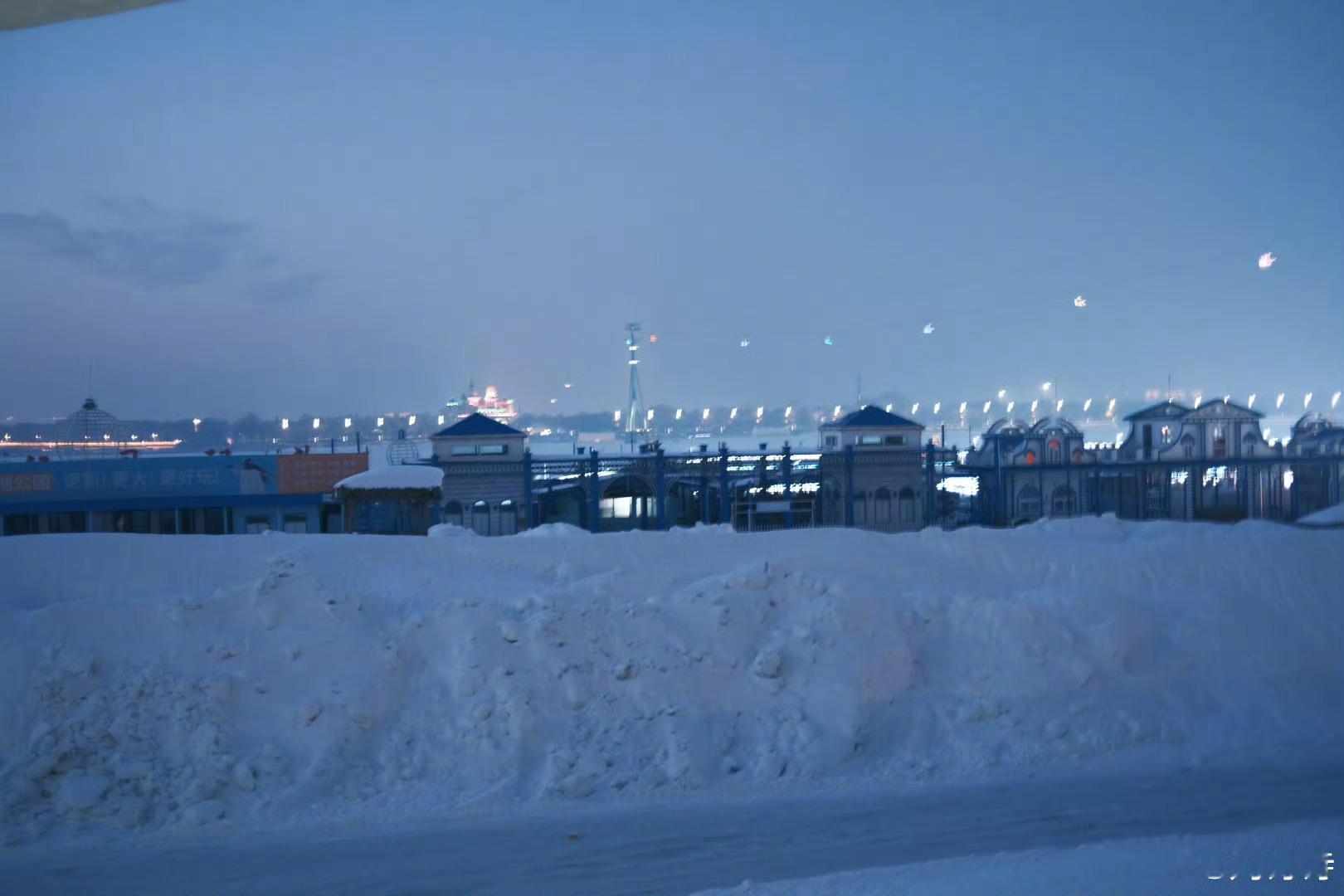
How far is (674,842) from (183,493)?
2052 centimetres

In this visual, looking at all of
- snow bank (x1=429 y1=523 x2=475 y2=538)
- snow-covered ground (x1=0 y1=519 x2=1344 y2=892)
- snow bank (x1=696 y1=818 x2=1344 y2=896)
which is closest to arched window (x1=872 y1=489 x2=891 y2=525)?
snow-covered ground (x1=0 y1=519 x2=1344 y2=892)

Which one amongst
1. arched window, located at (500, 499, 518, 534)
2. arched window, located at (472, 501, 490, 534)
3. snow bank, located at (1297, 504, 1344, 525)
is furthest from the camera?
arched window, located at (500, 499, 518, 534)

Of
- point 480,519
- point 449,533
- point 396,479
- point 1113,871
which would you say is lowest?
point 1113,871

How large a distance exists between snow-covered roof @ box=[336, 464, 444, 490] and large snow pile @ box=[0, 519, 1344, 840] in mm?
7023

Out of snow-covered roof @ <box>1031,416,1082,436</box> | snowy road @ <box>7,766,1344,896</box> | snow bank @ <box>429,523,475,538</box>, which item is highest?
snow-covered roof @ <box>1031,416,1082,436</box>

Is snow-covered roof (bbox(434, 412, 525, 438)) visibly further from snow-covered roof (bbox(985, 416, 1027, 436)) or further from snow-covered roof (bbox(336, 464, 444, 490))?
snow-covered roof (bbox(985, 416, 1027, 436))

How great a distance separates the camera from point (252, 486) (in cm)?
2362

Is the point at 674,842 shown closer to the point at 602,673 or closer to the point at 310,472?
the point at 602,673

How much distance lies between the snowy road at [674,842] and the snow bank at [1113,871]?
406 millimetres

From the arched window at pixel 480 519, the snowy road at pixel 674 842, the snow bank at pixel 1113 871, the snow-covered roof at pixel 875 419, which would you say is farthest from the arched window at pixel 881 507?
the snow bank at pixel 1113 871

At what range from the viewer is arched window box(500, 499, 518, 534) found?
25.0m

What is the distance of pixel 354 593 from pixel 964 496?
2963 centimetres

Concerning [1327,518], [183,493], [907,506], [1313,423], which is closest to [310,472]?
[183,493]

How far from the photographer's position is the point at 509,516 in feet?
82.4
